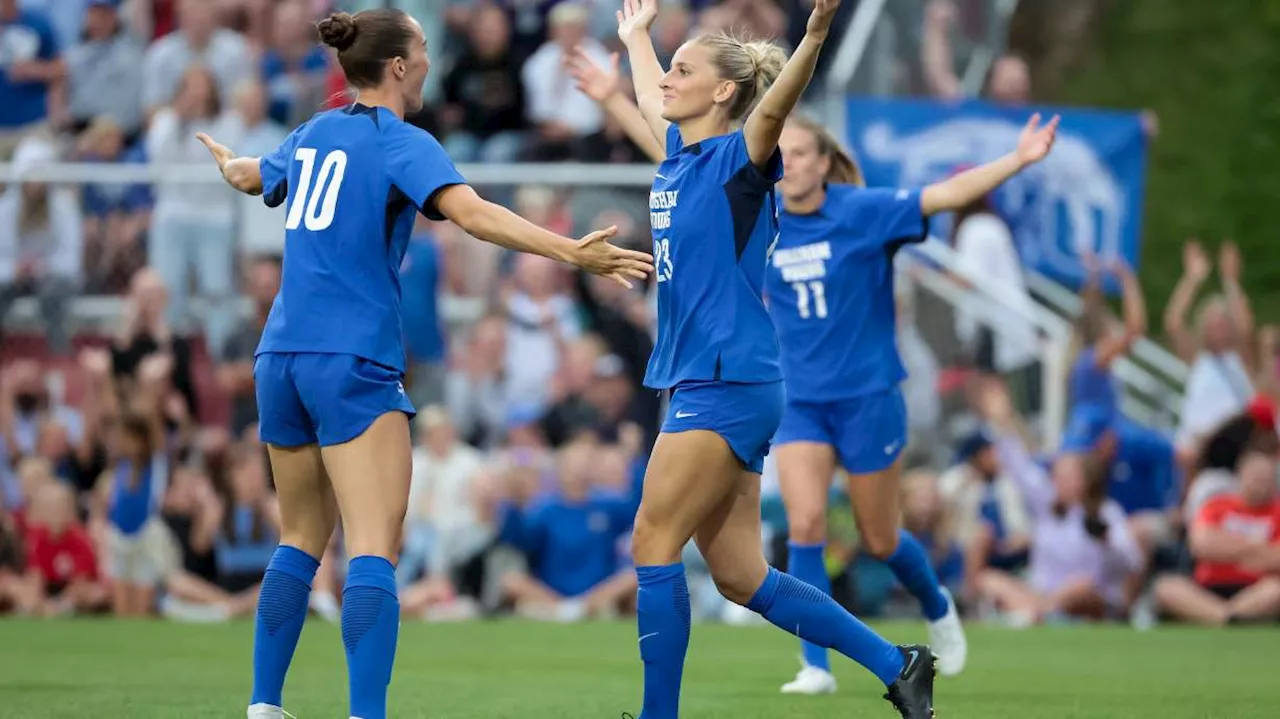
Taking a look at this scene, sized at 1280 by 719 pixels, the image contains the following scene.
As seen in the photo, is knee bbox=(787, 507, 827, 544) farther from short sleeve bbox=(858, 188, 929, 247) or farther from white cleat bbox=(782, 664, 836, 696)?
short sleeve bbox=(858, 188, 929, 247)

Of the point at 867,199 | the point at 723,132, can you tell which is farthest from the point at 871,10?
the point at 723,132

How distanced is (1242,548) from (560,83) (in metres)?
6.60

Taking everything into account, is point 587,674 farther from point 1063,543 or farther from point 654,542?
point 1063,543

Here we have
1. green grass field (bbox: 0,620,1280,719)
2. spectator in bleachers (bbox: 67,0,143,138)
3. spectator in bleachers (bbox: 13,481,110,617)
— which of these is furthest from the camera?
spectator in bleachers (bbox: 67,0,143,138)

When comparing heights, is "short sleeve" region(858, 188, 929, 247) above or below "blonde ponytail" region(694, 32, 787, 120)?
below

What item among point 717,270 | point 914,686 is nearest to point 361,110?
point 717,270

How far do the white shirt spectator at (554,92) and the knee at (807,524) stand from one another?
7641mm

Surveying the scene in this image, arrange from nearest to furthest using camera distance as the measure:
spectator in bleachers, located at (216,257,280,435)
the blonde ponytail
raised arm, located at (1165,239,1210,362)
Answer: the blonde ponytail
raised arm, located at (1165,239,1210,362)
spectator in bleachers, located at (216,257,280,435)

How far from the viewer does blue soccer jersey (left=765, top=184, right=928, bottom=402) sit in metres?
9.68

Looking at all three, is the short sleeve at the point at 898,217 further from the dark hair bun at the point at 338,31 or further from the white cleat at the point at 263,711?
the white cleat at the point at 263,711

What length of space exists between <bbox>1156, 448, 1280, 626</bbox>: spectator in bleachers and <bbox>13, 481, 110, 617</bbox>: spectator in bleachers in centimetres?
822

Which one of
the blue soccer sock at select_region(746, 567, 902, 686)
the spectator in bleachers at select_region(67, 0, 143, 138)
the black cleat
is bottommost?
the black cleat

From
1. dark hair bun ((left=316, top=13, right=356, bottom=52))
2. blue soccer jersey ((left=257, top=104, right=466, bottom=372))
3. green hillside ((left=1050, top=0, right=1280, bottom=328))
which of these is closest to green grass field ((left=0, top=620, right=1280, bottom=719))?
blue soccer jersey ((left=257, top=104, right=466, bottom=372))

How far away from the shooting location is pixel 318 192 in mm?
6930
